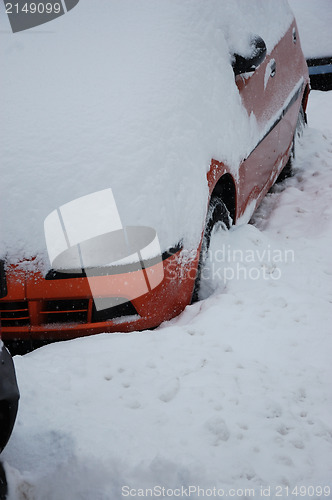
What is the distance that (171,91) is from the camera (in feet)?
7.84

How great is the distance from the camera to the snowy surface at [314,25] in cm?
660

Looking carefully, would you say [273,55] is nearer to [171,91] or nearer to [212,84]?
[212,84]

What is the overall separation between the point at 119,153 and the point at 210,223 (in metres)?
0.77

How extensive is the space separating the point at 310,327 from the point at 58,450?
4.63 feet

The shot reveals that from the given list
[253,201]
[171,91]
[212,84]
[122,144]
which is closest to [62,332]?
[122,144]

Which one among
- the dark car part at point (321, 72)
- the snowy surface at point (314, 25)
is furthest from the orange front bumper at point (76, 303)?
the snowy surface at point (314, 25)

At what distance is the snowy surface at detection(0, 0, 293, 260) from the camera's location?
210 centimetres

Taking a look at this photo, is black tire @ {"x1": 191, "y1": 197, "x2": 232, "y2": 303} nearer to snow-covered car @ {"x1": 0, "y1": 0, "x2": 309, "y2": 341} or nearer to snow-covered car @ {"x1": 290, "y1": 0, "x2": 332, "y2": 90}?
snow-covered car @ {"x1": 0, "y1": 0, "x2": 309, "y2": 341}

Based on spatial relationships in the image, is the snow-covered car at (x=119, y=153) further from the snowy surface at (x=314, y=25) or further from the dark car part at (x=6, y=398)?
the snowy surface at (x=314, y=25)

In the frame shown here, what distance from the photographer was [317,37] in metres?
6.72

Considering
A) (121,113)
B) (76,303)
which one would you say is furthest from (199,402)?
(121,113)

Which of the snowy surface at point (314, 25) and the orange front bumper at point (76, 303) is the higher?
the snowy surface at point (314, 25)

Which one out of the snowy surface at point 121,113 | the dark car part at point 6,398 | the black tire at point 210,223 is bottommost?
the black tire at point 210,223

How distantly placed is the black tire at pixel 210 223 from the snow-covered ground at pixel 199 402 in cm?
10
